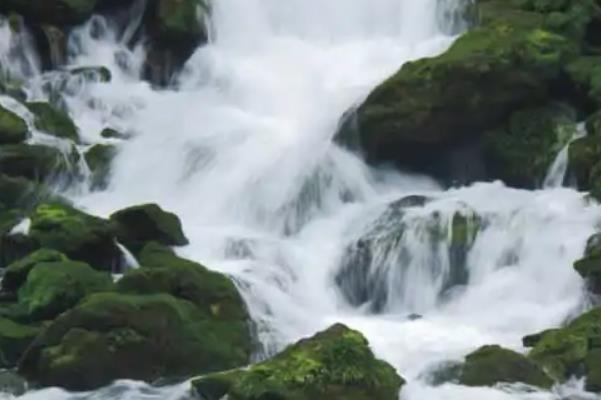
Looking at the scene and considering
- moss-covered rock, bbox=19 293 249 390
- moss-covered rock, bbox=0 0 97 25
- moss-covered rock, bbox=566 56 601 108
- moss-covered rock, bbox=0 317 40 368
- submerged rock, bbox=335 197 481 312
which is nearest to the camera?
moss-covered rock, bbox=19 293 249 390

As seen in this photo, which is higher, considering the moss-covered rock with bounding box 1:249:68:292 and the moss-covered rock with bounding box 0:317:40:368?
the moss-covered rock with bounding box 1:249:68:292

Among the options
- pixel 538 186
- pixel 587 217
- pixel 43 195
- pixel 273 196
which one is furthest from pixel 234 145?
pixel 587 217

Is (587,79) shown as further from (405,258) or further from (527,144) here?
A: (405,258)

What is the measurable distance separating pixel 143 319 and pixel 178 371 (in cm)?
60

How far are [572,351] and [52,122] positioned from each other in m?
10.4

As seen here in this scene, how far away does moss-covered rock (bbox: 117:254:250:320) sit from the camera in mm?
13945

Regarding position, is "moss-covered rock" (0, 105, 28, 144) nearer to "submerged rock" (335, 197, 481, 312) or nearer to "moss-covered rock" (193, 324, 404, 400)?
"submerged rock" (335, 197, 481, 312)

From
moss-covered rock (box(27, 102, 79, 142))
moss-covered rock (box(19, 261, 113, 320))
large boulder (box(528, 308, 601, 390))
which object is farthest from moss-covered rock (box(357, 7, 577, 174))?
moss-covered rock (box(19, 261, 113, 320))

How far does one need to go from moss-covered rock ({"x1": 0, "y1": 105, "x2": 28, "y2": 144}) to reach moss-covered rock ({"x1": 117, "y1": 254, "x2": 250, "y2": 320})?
532cm

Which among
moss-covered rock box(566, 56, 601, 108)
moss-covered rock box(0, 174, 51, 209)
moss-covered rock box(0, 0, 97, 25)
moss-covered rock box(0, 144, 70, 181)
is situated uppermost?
moss-covered rock box(0, 0, 97, 25)

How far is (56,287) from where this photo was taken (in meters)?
14.0

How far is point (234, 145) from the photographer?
20.5 m

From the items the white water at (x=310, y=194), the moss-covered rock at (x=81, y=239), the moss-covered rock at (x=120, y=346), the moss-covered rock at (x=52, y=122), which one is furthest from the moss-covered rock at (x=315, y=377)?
the moss-covered rock at (x=52, y=122)

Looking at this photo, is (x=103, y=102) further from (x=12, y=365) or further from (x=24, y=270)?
(x=12, y=365)
